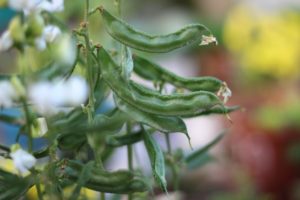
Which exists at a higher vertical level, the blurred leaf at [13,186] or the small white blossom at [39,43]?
the small white blossom at [39,43]

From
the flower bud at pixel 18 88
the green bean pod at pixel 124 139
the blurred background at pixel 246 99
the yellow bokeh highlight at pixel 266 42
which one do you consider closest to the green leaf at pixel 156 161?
the green bean pod at pixel 124 139

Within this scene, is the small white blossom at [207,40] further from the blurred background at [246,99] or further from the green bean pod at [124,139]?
the blurred background at [246,99]

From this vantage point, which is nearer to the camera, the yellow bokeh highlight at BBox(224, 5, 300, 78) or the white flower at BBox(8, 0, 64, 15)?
the white flower at BBox(8, 0, 64, 15)

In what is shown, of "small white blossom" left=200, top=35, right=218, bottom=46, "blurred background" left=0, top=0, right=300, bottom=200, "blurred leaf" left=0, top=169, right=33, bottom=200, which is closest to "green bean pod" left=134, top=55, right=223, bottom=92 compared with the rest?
"small white blossom" left=200, top=35, right=218, bottom=46

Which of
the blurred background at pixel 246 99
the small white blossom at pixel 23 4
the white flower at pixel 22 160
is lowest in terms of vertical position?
the white flower at pixel 22 160

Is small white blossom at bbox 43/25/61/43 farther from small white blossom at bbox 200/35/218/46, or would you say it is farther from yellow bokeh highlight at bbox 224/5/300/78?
yellow bokeh highlight at bbox 224/5/300/78

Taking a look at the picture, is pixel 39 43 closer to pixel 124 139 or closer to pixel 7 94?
pixel 7 94

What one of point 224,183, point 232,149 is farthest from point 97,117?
point 224,183
